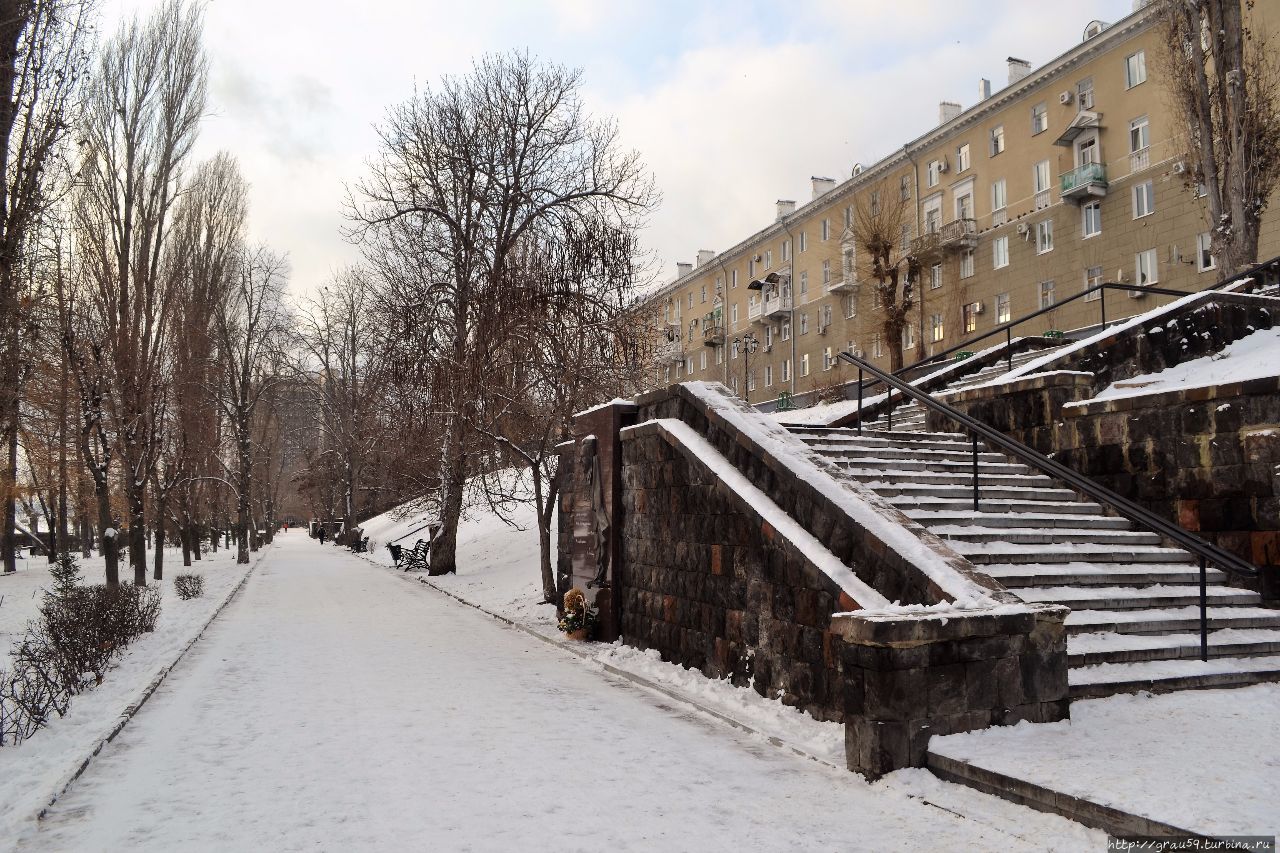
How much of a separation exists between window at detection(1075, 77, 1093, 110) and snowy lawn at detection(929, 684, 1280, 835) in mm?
31780

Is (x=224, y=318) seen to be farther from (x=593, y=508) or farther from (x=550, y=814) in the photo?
(x=550, y=814)

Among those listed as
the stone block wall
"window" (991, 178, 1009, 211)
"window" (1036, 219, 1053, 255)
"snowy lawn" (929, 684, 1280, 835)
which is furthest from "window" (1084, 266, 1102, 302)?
the stone block wall

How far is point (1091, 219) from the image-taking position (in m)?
32.2

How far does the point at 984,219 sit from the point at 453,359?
27994mm

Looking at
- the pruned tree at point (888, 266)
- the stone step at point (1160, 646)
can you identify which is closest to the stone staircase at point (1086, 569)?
the stone step at point (1160, 646)

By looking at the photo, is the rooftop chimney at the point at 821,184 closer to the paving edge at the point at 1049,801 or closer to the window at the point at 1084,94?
the window at the point at 1084,94

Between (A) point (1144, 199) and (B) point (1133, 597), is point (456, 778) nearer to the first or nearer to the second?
(B) point (1133, 597)

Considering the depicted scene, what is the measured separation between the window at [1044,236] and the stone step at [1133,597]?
29.3m

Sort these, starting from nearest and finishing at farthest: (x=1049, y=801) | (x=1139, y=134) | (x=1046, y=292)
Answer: (x=1049, y=801)
(x=1139, y=134)
(x=1046, y=292)

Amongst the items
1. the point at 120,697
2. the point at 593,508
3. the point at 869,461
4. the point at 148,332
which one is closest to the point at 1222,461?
the point at 869,461

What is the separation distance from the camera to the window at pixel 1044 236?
1329 inches

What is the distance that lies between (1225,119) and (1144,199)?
15.2m

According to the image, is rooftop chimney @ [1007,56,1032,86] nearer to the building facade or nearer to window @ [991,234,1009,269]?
the building facade

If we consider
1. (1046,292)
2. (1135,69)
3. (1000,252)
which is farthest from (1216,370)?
(1000,252)
